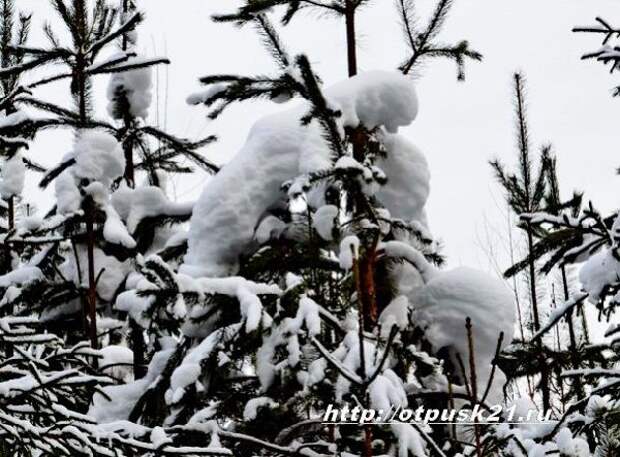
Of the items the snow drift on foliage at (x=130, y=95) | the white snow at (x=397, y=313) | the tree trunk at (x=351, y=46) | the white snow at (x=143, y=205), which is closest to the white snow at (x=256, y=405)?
the white snow at (x=397, y=313)

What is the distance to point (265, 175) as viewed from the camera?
4.75 meters

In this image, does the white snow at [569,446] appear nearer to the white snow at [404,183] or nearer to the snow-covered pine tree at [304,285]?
the snow-covered pine tree at [304,285]

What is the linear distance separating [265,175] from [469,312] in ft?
4.89

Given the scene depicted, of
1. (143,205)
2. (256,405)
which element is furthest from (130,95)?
(256,405)

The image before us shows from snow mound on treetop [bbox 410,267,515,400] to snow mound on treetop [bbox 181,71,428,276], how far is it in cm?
55

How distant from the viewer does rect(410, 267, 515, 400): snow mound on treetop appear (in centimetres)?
457

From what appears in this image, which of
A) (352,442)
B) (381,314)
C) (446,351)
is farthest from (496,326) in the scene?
(352,442)

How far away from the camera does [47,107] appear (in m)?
5.01

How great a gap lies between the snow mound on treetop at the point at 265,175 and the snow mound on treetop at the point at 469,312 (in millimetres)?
553

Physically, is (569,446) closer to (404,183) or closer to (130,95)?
(404,183)

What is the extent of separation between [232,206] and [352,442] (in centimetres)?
165

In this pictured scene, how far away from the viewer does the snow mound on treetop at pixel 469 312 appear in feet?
15.0

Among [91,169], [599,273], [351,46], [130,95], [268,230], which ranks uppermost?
[351,46]

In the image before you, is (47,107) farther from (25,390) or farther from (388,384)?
(388,384)
